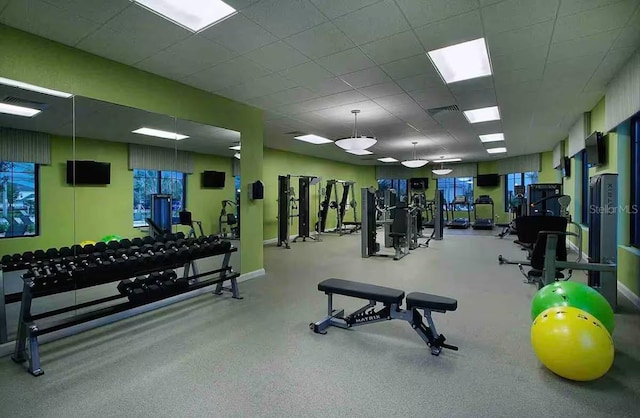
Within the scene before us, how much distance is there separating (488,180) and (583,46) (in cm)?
1056

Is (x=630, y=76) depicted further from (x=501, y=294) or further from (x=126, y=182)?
(x=126, y=182)

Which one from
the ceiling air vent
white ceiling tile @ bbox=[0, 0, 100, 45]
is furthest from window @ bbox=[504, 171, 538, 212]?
white ceiling tile @ bbox=[0, 0, 100, 45]

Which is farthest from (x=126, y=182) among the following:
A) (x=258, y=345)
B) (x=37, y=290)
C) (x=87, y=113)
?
(x=258, y=345)

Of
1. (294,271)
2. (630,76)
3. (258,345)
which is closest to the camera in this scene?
(258,345)

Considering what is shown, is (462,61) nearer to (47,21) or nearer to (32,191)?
(47,21)

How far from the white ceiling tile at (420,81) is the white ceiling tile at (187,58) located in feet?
6.67

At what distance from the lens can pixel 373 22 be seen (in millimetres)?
2635

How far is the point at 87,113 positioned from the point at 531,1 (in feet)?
12.6

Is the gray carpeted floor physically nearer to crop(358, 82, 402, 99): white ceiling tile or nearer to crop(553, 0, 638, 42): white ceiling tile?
crop(553, 0, 638, 42): white ceiling tile

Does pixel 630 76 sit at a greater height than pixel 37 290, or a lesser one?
greater

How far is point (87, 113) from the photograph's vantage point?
3129 millimetres

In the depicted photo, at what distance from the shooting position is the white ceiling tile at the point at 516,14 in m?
2.39

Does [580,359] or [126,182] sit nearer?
[580,359]

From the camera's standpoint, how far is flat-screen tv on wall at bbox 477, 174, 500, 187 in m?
12.7
